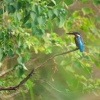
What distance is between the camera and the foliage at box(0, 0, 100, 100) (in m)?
1.92

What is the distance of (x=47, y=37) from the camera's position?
3.21 m

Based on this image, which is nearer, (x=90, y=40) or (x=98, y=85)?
(x=98, y=85)

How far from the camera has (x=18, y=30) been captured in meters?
2.46

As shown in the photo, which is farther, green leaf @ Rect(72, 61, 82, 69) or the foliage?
green leaf @ Rect(72, 61, 82, 69)

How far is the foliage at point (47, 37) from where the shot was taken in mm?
1917

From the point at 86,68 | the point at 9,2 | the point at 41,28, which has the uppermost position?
the point at 9,2

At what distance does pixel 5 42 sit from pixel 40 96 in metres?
2.75

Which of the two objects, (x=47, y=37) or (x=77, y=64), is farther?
(x=47, y=37)

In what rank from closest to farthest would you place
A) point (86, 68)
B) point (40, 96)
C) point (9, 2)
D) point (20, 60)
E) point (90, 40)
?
point (9, 2) < point (20, 60) < point (86, 68) < point (90, 40) < point (40, 96)

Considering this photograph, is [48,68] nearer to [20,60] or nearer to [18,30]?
[18,30]

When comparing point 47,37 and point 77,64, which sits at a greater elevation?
point 47,37

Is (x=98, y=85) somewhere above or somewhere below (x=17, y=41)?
below

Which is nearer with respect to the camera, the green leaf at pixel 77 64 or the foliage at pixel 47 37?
the foliage at pixel 47 37

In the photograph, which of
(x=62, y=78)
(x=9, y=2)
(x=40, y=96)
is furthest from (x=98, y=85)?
(x=9, y=2)
